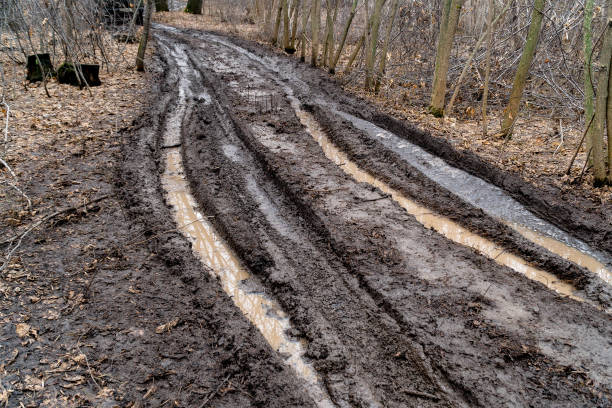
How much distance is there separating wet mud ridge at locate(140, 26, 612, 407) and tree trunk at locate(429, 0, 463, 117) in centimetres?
240

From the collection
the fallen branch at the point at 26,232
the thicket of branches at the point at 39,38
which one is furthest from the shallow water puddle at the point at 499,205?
the thicket of branches at the point at 39,38

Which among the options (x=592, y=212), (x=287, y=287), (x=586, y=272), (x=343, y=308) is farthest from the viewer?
(x=592, y=212)

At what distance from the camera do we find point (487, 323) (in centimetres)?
386

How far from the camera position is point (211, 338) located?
3.71 meters

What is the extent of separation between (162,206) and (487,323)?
429 cm

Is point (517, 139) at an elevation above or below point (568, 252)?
above

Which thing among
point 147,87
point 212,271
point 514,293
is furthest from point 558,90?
point 147,87

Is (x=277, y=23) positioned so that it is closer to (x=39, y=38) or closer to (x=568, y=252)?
(x=39, y=38)

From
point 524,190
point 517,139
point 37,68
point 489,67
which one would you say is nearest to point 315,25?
point 489,67

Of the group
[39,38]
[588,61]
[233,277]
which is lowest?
[233,277]

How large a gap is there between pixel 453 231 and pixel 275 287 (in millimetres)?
2630

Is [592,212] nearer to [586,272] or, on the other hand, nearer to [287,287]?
[586,272]

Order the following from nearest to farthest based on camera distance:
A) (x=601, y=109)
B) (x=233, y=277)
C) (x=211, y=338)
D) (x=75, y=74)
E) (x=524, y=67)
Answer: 1. (x=211, y=338)
2. (x=233, y=277)
3. (x=601, y=109)
4. (x=524, y=67)
5. (x=75, y=74)

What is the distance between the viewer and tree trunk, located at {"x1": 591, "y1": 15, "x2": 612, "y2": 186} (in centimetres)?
571
